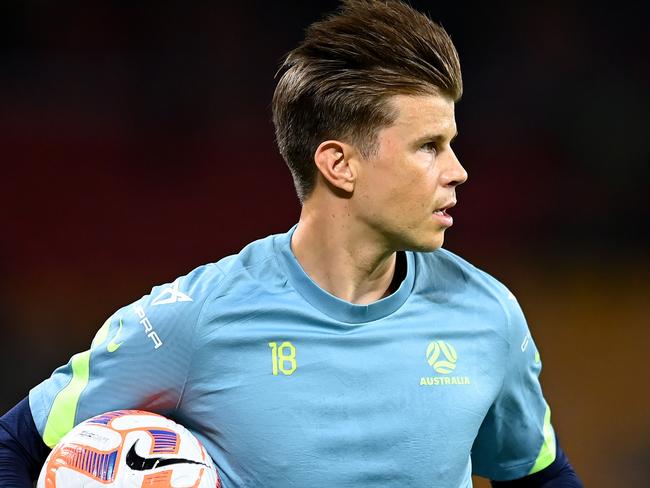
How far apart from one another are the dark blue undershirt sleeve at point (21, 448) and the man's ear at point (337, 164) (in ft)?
2.96

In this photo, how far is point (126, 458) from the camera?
2340mm

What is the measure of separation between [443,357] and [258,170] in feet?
11.7

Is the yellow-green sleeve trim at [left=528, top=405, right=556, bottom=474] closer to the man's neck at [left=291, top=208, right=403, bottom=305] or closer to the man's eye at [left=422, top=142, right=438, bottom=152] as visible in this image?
the man's neck at [left=291, top=208, right=403, bottom=305]

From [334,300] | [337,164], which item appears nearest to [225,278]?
[334,300]

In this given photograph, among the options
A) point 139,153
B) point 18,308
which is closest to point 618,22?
point 139,153

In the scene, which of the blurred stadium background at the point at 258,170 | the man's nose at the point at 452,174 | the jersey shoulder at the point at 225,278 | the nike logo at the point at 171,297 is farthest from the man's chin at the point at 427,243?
the blurred stadium background at the point at 258,170

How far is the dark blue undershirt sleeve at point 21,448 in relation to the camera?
250 cm

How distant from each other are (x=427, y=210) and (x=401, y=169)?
0.37 ft

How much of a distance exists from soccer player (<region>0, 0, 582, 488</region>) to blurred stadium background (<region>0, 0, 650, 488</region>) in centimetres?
326

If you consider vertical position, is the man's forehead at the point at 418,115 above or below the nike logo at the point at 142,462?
above

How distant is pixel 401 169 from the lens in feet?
8.11

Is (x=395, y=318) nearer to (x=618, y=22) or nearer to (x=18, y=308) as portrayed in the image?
(x=18, y=308)

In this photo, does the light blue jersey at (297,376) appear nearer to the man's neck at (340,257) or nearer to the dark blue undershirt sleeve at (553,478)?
the man's neck at (340,257)

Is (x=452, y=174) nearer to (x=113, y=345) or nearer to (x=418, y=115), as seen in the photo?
(x=418, y=115)
